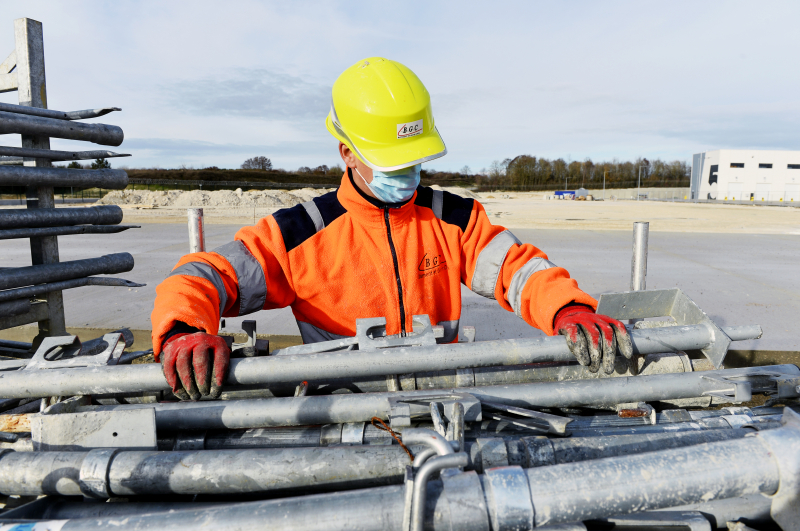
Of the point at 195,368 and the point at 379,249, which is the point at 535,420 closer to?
the point at 195,368

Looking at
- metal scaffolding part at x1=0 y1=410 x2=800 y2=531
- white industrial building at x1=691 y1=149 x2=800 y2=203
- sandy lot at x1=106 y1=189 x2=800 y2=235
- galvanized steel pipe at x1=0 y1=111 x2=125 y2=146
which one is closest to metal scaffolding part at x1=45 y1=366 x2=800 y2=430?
metal scaffolding part at x1=0 y1=410 x2=800 y2=531

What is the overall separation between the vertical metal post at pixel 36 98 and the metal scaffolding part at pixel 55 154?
4.0 inches

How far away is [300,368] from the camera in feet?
4.42

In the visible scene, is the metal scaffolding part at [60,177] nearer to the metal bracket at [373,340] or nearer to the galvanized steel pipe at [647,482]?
the metal bracket at [373,340]

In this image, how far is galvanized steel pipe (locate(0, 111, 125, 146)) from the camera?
304 centimetres

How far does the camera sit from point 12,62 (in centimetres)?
347

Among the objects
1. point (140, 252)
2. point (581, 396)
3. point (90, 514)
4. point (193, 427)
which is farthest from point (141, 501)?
point (140, 252)

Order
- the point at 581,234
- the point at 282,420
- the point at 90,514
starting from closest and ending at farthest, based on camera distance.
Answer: the point at 90,514
the point at 282,420
the point at 581,234

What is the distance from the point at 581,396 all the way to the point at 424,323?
1.73 feet

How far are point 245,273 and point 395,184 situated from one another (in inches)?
31.4

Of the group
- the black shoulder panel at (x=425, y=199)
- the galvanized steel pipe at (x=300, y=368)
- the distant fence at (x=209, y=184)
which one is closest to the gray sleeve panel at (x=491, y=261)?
the black shoulder panel at (x=425, y=199)

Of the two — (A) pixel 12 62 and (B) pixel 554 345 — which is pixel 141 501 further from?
(A) pixel 12 62

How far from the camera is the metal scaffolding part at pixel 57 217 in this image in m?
3.10

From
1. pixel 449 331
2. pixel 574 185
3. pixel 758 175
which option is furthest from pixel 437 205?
pixel 574 185
